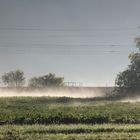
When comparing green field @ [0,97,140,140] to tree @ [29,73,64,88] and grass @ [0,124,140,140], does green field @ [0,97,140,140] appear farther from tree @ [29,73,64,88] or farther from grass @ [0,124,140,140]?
tree @ [29,73,64,88]

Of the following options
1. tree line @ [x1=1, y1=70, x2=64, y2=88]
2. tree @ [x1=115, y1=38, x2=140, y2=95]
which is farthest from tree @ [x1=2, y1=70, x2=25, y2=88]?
tree @ [x1=115, y1=38, x2=140, y2=95]

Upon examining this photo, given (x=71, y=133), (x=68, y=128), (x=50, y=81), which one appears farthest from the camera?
(x=50, y=81)

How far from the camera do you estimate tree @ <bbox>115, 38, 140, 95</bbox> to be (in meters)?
98.7

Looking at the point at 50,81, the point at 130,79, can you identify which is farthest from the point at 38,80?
the point at 130,79

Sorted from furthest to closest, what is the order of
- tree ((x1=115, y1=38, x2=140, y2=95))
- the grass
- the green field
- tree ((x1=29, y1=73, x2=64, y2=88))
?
tree ((x1=29, y1=73, x2=64, y2=88)) → tree ((x1=115, y1=38, x2=140, y2=95)) → the green field → the grass

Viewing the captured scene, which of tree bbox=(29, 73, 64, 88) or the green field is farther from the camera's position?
tree bbox=(29, 73, 64, 88)

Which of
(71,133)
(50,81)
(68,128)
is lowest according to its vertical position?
(71,133)

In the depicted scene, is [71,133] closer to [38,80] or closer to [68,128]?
[68,128]

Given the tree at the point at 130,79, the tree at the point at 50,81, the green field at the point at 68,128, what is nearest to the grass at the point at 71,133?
the green field at the point at 68,128

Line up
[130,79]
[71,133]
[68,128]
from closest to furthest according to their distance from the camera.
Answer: [71,133], [68,128], [130,79]

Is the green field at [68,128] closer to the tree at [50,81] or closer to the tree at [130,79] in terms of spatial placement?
the tree at [130,79]

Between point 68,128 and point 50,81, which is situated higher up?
point 50,81

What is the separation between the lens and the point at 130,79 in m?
99.2

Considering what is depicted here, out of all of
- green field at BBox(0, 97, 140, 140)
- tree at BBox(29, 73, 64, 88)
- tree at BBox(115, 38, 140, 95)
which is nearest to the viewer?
green field at BBox(0, 97, 140, 140)
